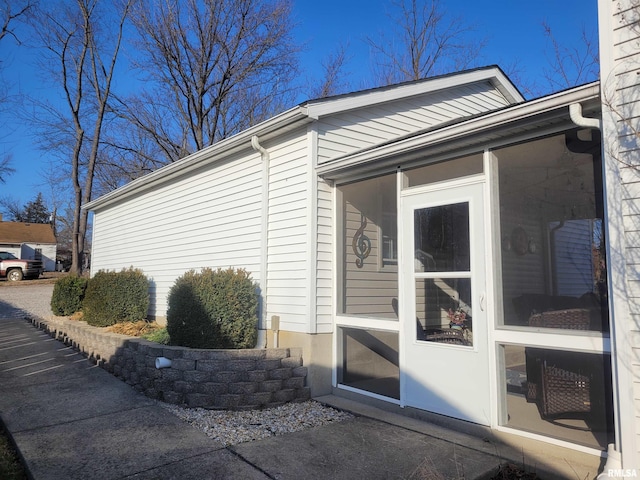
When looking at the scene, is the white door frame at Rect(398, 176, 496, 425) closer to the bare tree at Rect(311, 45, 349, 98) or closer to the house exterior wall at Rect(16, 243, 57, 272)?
the bare tree at Rect(311, 45, 349, 98)

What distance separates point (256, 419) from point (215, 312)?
1.43m

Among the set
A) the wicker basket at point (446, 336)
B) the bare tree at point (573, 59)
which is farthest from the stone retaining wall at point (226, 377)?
the bare tree at point (573, 59)

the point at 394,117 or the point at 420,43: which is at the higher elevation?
the point at 420,43

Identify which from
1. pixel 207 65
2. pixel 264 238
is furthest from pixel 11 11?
pixel 264 238

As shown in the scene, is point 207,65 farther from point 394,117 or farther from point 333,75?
point 394,117

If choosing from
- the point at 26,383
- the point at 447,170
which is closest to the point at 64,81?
the point at 26,383

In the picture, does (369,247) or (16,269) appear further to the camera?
(16,269)

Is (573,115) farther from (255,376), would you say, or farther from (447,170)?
(255,376)

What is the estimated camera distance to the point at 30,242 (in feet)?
112

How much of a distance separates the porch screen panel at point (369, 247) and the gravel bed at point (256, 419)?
1.14 meters

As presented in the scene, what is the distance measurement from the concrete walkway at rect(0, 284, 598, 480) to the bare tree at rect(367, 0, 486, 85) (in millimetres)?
13862

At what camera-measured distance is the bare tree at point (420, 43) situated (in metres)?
15.4

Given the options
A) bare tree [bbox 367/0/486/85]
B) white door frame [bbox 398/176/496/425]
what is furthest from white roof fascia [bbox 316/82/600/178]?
bare tree [bbox 367/0/486/85]

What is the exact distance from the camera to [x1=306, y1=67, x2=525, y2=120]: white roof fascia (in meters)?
5.27
